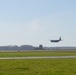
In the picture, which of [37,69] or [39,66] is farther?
[39,66]

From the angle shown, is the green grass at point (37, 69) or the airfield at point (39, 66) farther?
the airfield at point (39, 66)

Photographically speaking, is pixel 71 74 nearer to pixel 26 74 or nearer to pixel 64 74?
pixel 64 74

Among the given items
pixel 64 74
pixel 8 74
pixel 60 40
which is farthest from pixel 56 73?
pixel 60 40

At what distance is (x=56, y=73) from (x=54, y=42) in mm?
151632

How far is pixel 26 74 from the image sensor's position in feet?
76.3

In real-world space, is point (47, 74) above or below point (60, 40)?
below

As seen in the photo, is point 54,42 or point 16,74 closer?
point 16,74

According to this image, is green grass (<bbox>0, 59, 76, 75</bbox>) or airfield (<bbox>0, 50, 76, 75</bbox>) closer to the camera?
green grass (<bbox>0, 59, 76, 75</bbox>)

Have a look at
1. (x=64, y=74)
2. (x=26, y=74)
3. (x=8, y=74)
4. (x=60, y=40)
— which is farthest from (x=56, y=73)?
(x=60, y=40)

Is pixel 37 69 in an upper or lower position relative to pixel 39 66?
lower

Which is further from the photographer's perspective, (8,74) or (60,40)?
(60,40)

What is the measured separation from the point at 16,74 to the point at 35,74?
1.78 meters

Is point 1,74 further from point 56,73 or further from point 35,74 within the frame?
point 56,73

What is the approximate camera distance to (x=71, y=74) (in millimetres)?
22906
